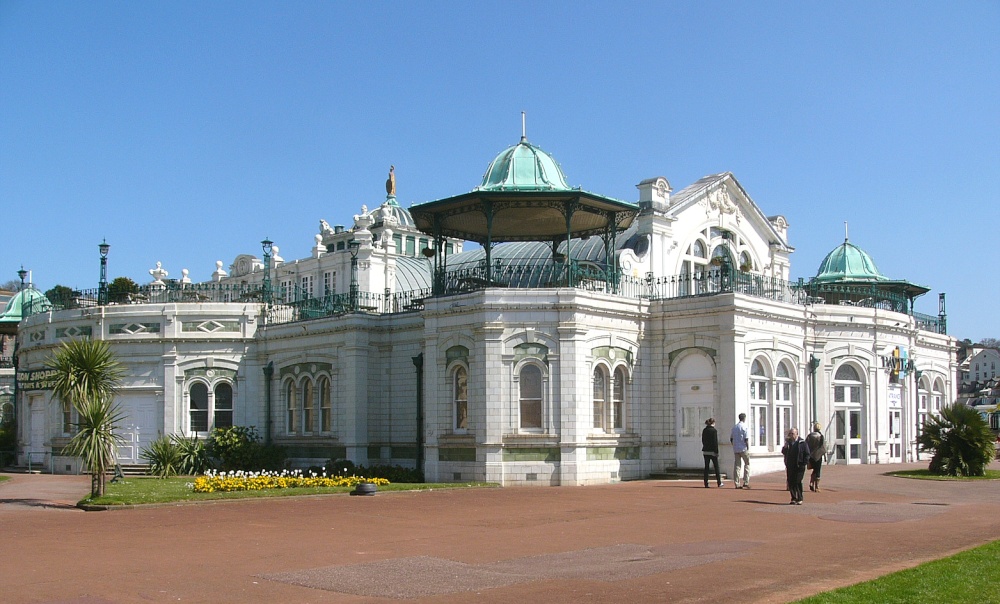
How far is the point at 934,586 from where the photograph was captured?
11258 millimetres

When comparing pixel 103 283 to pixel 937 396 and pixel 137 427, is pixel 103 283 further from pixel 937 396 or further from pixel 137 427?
pixel 937 396

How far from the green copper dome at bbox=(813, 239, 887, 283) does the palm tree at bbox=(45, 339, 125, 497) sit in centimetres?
2962

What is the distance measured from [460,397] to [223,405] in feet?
41.2

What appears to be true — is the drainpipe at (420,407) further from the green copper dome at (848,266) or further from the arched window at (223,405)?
the green copper dome at (848,266)

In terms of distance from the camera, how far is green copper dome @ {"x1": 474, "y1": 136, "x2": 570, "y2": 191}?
3009 cm

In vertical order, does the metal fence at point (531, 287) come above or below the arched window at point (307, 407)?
above

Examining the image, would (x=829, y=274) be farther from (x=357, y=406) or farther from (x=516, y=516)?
(x=516, y=516)

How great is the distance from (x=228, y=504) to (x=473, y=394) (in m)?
8.42

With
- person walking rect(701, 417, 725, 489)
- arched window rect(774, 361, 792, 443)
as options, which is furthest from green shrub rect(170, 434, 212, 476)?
arched window rect(774, 361, 792, 443)

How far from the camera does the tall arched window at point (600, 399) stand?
29781 millimetres

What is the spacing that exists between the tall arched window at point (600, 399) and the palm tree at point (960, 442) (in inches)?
358

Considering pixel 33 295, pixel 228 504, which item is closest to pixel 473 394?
pixel 228 504

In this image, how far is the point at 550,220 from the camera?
32812mm

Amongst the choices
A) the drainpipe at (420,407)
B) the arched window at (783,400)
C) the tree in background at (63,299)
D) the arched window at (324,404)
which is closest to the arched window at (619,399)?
the arched window at (783,400)
